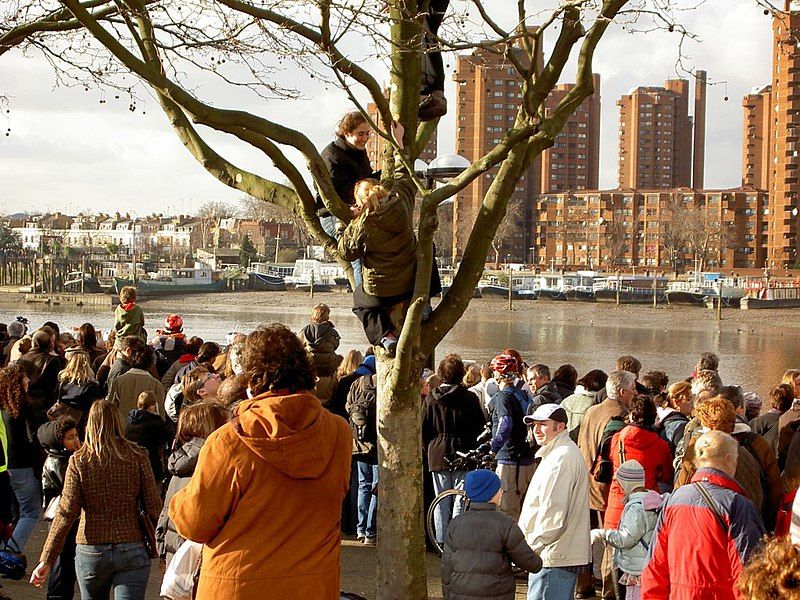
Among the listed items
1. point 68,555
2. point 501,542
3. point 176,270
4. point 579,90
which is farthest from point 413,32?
point 176,270

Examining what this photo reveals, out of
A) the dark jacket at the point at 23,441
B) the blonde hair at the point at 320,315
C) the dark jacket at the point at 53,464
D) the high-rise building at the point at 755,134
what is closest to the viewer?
the dark jacket at the point at 53,464

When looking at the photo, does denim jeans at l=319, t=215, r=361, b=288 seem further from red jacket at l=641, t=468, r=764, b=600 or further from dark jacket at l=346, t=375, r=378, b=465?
dark jacket at l=346, t=375, r=378, b=465

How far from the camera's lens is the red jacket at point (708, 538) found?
471 cm

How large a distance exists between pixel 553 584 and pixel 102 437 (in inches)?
107

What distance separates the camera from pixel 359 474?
930cm

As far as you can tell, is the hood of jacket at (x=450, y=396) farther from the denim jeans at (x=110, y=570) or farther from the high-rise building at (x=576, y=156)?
the high-rise building at (x=576, y=156)

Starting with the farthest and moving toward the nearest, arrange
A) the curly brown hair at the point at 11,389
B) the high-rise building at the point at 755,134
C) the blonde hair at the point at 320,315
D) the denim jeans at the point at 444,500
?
the high-rise building at the point at 755,134
the blonde hair at the point at 320,315
the denim jeans at the point at 444,500
the curly brown hair at the point at 11,389

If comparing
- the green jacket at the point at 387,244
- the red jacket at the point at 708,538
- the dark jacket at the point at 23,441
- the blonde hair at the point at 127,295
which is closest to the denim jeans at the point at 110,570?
the green jacket at the point at 387,244

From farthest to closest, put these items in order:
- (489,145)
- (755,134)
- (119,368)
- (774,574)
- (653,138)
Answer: (653,138), (755,134), (489,145), (119,368), (774,574)

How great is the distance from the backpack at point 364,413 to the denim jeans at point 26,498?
8.38ft

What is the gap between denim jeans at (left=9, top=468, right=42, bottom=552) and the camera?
8297mm

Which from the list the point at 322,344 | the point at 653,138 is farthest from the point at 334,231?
the point at 653,138

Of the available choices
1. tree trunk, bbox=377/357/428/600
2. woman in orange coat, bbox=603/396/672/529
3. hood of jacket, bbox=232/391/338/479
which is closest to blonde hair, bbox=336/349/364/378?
woman in orange coat, bbox=603/396/672/529

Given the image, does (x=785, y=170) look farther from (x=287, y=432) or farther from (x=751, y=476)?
(x=287, y=432)
